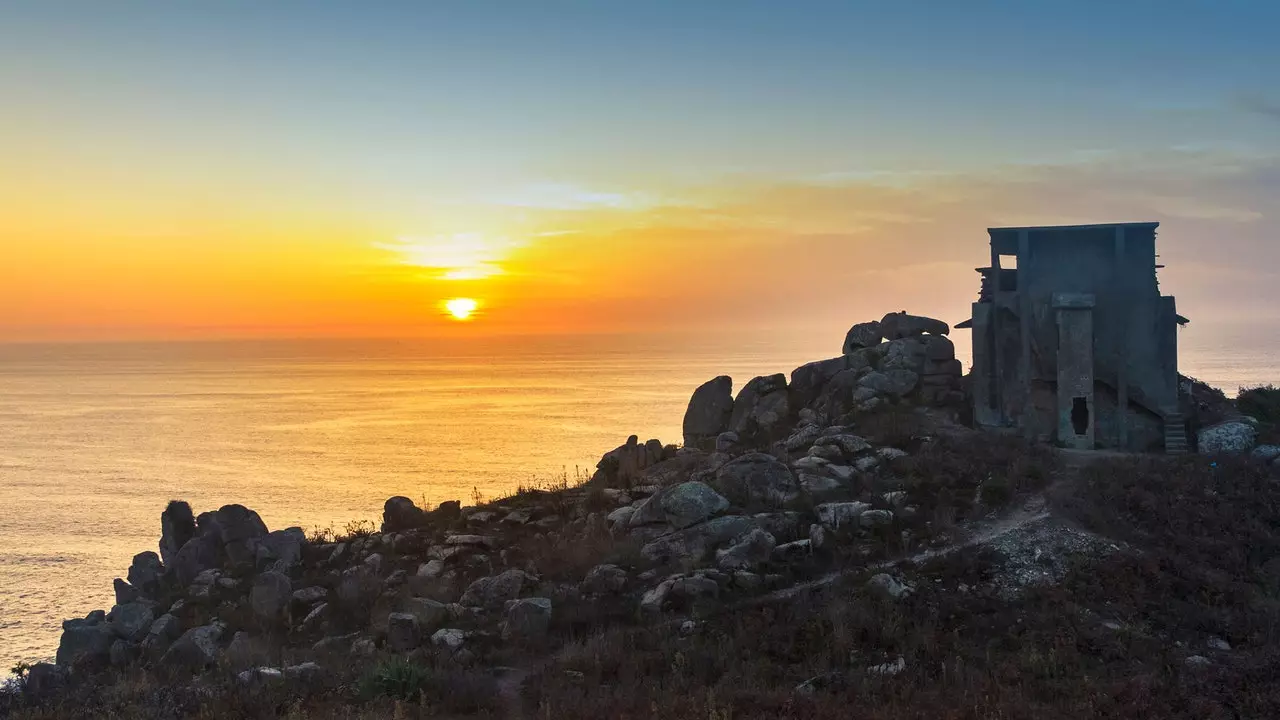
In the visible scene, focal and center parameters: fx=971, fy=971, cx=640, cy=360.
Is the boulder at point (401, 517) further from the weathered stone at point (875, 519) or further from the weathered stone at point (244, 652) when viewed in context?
the weathered stone at point (875, 519)

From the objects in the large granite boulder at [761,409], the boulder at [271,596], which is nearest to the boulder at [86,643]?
the boulder at [271,596]

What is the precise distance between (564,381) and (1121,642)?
163135mm

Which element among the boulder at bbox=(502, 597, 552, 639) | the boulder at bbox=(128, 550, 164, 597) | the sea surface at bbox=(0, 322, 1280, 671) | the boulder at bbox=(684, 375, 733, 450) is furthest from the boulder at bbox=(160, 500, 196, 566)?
the boulder at bbox=(684, 375, 733, 450)

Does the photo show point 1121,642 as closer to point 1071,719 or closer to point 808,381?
point 1071,719

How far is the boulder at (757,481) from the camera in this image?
79.5ft

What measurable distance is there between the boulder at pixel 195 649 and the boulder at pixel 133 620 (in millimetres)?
3416

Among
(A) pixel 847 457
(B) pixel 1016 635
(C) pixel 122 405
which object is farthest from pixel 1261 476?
(C) pixel 122 405

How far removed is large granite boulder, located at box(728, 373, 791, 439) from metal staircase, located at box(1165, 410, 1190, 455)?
39.4 feet

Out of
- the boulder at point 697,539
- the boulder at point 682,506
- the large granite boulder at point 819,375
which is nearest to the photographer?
the boulder at point 697,539

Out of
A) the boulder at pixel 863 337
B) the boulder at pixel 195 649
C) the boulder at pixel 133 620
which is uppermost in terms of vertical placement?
the boulder at pixel 863 337

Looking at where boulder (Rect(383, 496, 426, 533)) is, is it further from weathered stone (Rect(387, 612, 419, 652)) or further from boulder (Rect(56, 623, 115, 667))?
weathered stone (Rect(387, 612, 419, 652))

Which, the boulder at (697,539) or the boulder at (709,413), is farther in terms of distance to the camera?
the boulder at (709,413)

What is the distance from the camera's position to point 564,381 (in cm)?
17775

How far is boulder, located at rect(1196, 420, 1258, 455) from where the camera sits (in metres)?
27.9
